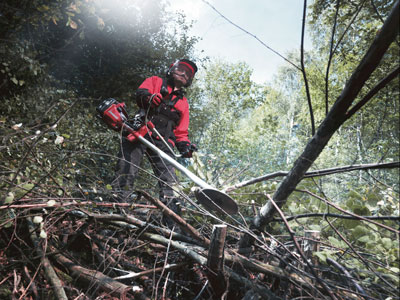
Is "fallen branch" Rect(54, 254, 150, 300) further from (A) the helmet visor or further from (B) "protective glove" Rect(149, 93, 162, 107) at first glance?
(A) the helmet visor

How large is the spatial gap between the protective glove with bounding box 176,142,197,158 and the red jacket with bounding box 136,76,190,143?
3.2 inches

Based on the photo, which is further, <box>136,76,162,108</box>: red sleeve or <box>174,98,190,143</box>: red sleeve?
<box>174,98,190,143</box>: red sleeve

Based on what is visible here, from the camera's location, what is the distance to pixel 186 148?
352cm

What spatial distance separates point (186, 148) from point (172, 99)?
2.48ft

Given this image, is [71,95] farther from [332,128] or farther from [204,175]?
[332,128]

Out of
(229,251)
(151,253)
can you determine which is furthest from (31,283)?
(229,251)

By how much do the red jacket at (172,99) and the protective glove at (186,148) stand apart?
8 centimetres

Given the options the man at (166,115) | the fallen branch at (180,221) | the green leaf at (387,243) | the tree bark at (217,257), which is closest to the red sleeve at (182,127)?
the man at (166,115)

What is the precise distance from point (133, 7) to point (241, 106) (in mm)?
7269

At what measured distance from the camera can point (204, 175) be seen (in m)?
2.79

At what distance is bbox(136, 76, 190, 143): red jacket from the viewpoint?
10.5 ft

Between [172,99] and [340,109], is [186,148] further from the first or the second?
[340,109]

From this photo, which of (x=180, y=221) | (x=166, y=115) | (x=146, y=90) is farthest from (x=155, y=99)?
(x=180, y=221)

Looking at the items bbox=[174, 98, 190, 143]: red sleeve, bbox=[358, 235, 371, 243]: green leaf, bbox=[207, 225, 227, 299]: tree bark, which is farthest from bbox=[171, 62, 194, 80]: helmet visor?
bbox=[358, 235, 371, 243]: green leaf
